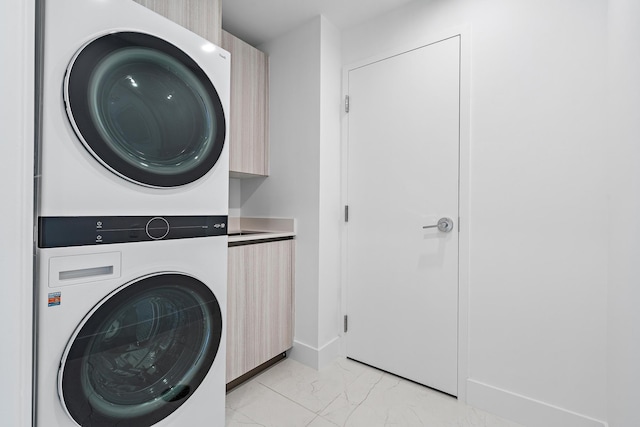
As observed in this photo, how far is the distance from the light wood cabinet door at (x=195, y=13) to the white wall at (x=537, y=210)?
128 centimetres

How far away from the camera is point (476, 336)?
159cm

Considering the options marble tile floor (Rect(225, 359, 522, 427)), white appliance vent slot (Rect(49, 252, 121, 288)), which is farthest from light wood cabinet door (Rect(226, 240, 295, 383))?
white appliance vent slot (Rect(49, 252, 121, 288))

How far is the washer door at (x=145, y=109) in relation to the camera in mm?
874

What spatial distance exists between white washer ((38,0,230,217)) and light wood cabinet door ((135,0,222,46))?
0.24 meters

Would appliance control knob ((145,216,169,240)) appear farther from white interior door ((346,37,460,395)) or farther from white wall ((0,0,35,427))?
white interior door ((346,37,460,395))

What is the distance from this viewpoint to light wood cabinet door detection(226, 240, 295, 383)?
1.62m

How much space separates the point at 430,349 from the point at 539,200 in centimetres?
100

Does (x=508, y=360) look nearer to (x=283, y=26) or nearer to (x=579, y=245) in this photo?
(x=579, y=245)

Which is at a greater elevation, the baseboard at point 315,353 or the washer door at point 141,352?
the washer door at point 141,352

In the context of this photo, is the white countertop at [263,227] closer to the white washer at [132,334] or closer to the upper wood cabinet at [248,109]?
the upper wood cabinet at [248,109]

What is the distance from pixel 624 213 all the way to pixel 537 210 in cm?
47

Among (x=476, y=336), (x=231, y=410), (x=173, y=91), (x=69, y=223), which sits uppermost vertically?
(x=173, y=91)

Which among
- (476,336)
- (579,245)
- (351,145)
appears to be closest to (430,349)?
(476,336)

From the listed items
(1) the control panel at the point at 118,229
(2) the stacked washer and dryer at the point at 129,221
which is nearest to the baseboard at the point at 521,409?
(2) the stacked washer and dryer at the point at 129,221
